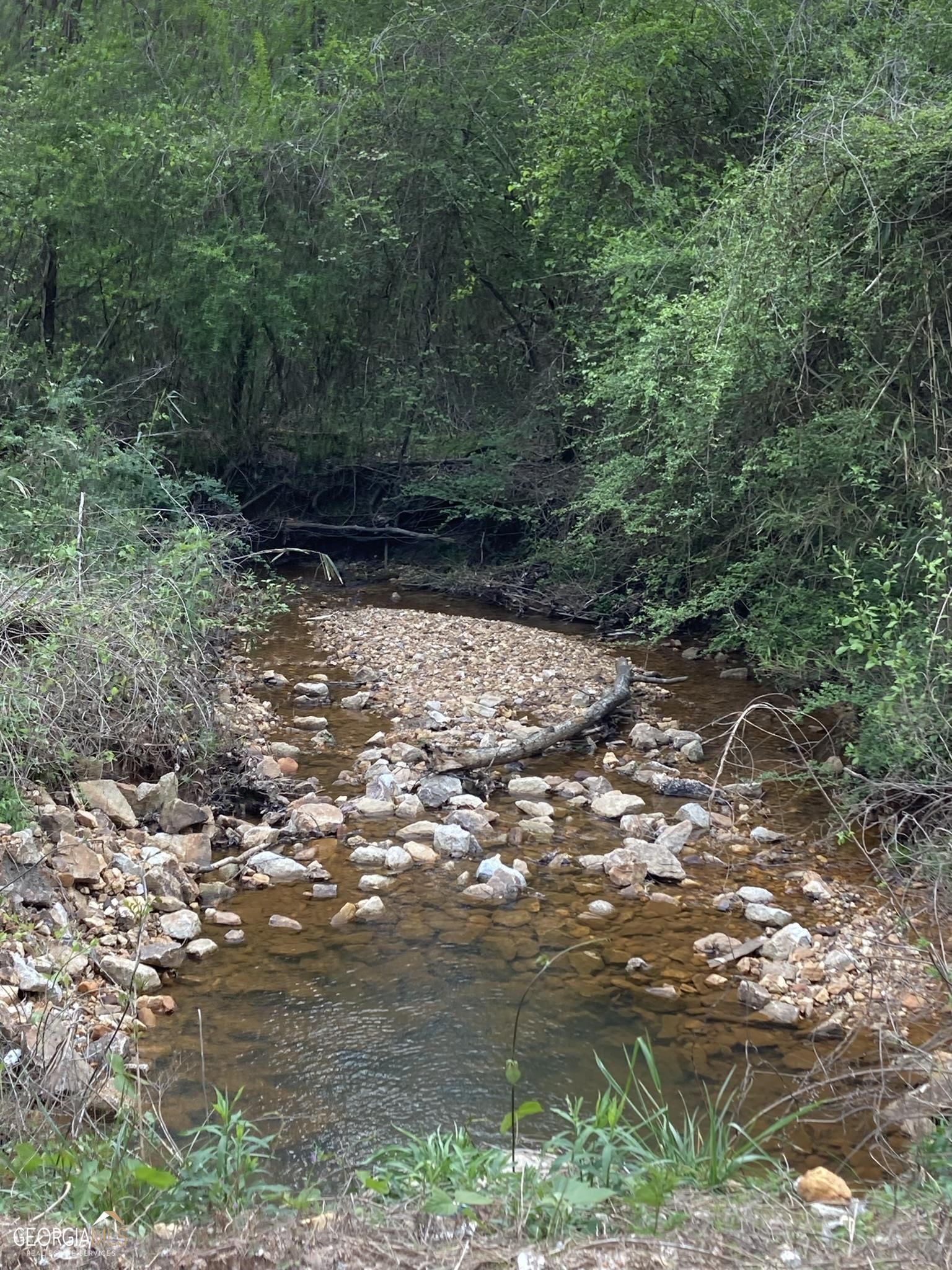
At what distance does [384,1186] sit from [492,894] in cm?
244

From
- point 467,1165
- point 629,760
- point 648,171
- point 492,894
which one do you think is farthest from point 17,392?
point 467,1165

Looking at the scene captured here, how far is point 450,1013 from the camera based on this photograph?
3662 millimetres

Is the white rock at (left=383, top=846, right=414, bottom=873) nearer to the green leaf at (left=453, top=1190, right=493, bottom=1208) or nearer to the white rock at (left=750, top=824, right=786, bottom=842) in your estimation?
the white rock at (left=750, top=824, right=786, bottom=842)

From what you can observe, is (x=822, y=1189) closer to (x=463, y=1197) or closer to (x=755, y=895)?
(x=463, y=1197)

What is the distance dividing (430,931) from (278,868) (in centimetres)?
85

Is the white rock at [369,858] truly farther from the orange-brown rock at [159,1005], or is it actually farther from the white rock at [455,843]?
the orange-brown rock at [159,1005]

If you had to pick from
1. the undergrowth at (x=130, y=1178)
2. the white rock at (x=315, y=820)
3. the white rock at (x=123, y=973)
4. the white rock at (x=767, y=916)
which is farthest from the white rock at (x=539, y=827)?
the undergrowth at (x=130, y=1178)

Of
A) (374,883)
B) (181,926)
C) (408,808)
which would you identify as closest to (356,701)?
(408,808)

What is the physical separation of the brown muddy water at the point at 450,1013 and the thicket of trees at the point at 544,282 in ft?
4.08

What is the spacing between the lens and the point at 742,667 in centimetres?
793

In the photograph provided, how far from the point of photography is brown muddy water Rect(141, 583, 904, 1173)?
311cm

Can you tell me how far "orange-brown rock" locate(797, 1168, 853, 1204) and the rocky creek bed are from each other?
0.32 m

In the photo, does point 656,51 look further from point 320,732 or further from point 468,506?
point 320,732

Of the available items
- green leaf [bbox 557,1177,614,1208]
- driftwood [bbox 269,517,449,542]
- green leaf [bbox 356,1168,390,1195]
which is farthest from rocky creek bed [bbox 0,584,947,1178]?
driftwood [bbox 269,517,449,542]
